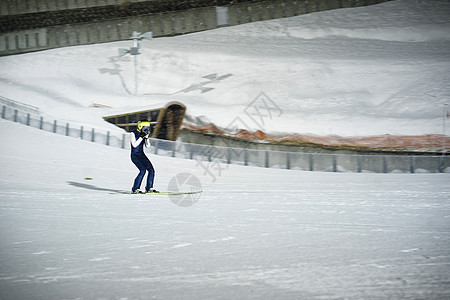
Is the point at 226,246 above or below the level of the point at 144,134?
below

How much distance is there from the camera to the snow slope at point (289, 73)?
105 ft

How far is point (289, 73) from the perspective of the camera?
41.9 meters

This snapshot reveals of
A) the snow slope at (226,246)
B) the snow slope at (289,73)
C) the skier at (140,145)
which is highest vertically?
the snow slope at (289,73)

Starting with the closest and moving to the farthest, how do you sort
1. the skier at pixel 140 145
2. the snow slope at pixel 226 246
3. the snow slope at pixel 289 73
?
the snow slope at pixel 226 246
the skier at pixel 140 145
the snow slope at pixel 289 73

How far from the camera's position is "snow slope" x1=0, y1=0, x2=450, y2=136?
105 ft

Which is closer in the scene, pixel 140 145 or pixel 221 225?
pixel 221 225

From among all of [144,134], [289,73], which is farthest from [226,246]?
[289,73]

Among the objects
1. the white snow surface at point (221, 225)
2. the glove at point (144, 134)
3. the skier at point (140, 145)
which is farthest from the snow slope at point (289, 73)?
the glove at point (144, 134)

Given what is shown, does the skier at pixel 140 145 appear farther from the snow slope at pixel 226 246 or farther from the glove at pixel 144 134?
the snow slope at pixel 226 246

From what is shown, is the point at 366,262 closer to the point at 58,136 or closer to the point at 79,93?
the point at 58,136

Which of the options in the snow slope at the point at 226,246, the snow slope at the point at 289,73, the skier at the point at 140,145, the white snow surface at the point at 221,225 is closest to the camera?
the snow slope at the point at 226,246

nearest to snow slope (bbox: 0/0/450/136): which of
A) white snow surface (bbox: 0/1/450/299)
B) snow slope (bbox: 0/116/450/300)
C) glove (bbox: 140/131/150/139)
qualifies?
white snow surface (bbox: 0/1/450/299)

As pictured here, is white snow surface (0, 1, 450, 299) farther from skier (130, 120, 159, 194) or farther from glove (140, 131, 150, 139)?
glove (140, 131, 150, 139)

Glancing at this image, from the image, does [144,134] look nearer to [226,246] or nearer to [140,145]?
[140,145]
